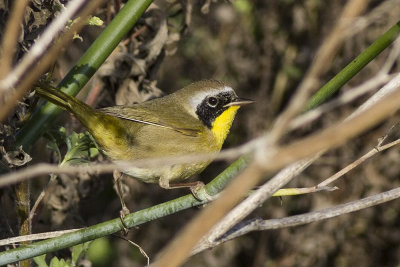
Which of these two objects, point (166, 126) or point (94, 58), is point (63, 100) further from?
point (166, 126)

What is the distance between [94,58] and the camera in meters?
2.21

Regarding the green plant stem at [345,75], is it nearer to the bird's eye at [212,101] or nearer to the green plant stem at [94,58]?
the green plant stem at [94,58]

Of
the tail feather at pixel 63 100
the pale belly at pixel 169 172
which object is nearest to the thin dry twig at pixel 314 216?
the tail feather at pixel 63 100

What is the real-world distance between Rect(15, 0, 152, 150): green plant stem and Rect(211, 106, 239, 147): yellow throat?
3.36 ft

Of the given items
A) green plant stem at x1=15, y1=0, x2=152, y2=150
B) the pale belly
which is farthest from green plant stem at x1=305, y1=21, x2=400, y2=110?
the pale belly

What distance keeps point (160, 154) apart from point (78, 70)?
78 centimetres

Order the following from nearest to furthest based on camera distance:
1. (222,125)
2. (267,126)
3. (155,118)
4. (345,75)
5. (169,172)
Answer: (345,75)
(169,172)
(155,118)
(222,125)
(267,126)

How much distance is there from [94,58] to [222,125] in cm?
109

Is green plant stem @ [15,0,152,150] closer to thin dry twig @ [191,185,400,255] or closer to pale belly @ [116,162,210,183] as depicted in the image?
pale belly @ [116,162,210,183]

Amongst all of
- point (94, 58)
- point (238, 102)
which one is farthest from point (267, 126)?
point (94, 58)

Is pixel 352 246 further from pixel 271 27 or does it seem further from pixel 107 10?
pixel 107 10

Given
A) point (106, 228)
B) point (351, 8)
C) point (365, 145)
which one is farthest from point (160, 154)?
point (351, 8)

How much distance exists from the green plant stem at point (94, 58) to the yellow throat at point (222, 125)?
102 cm

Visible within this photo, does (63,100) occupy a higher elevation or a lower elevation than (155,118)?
lower
